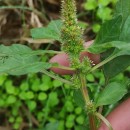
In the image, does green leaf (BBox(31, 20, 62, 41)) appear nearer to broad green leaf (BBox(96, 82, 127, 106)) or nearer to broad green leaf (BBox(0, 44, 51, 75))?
broad green leaf (BBox(0, 44, 51, 75))

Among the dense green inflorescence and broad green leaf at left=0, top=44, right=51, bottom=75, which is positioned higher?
the dense green inflorescence

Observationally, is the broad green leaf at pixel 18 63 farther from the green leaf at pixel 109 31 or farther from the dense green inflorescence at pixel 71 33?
the green leaf at pixel 109 31

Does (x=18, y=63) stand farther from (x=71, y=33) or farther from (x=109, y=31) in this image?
(x=109, y=31)

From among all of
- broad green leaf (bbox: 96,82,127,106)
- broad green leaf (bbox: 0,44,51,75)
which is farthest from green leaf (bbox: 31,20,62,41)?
broad green leaf (bbox: 96,82,127,106)

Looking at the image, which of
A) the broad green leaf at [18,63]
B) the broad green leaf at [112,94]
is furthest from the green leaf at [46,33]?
the broad green leaf at [112,94]

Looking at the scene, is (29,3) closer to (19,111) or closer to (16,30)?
(16,30)

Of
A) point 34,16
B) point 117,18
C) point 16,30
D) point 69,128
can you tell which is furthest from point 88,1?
point 117,18
